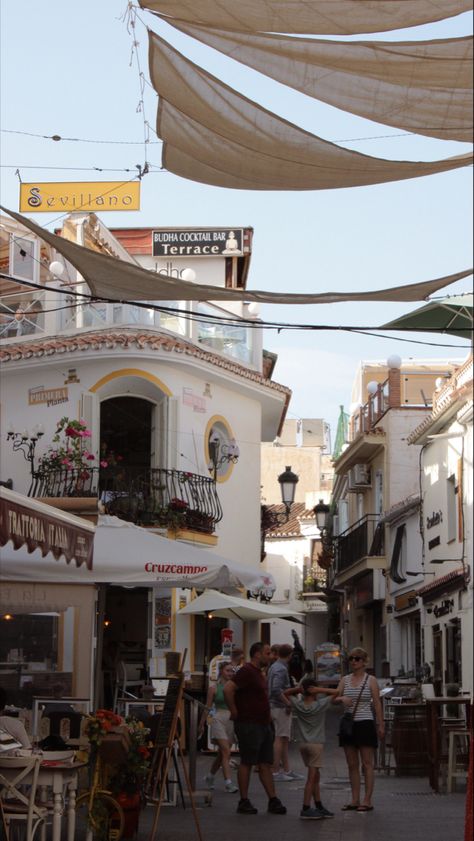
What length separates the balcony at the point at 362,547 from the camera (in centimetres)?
3856

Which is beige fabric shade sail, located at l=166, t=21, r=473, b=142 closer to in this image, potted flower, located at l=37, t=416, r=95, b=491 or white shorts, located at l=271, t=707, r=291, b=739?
white shorts, located at l=271, t=707, r=291, b=739

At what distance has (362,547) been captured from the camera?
40.5m

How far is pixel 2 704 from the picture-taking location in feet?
33.2

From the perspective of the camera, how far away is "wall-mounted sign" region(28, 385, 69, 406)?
27359mm

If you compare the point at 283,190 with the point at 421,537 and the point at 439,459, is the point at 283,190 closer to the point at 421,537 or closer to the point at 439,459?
the point at 439,459

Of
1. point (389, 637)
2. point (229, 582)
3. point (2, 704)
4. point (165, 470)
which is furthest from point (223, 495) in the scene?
point (2, 704)

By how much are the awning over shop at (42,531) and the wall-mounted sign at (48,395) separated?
1491 centimetres

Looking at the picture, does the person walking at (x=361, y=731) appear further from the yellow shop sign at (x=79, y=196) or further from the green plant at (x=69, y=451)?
the yellow shop sign at (x=79, y=196)

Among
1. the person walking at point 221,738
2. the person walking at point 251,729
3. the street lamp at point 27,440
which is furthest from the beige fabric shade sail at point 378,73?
the street lamp at point 27,440

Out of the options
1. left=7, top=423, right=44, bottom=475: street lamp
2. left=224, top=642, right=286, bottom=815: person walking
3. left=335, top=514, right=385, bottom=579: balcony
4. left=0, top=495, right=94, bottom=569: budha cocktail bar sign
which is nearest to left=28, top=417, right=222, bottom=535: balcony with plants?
left=7, top=423, right=44, bottom=475: street lamp

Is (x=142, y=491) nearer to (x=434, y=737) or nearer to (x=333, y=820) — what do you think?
(x=434, y=737)

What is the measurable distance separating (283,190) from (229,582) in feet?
21.0

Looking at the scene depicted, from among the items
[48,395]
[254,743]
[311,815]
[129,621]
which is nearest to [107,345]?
[48,395]

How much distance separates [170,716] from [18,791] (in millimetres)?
2496
